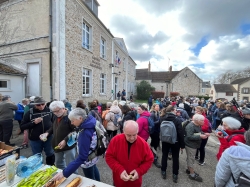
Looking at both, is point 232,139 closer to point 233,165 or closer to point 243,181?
point 233,165

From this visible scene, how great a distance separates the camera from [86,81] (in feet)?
31.8

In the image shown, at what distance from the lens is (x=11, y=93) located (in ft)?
23.0

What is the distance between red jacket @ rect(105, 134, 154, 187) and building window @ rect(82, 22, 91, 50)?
28.9 feet

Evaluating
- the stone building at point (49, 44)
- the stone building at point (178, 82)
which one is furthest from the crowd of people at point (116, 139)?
the stone building at point (178, 82)

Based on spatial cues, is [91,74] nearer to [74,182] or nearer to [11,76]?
[11,76]

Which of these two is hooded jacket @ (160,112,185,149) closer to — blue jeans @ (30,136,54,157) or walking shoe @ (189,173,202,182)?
walking shoe @ (189,173,202,182)

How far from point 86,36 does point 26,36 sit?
364 cm

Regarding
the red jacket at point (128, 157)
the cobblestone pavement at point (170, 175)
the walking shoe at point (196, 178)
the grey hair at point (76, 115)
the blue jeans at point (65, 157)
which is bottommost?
the cobblestone pavement at point (170, 175)

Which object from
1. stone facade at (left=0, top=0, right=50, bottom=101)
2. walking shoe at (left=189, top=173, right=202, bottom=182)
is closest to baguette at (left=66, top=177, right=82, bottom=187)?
walking shoe at (left=189, top=173, right=202, bottom=182)

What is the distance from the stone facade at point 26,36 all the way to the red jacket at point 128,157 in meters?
6.66

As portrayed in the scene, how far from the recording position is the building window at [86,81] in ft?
30.6

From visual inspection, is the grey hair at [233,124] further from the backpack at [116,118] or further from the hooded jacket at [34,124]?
the hooded jacket at [34,124]

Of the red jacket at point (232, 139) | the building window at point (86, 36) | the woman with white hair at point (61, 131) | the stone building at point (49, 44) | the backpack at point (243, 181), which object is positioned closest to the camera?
the backpack at point (243, 181)

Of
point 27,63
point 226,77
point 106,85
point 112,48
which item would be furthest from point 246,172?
point 226,77
